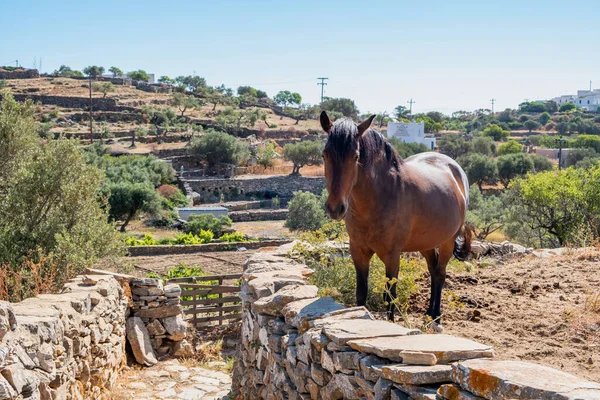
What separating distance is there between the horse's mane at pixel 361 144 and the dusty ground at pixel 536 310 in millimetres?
1299

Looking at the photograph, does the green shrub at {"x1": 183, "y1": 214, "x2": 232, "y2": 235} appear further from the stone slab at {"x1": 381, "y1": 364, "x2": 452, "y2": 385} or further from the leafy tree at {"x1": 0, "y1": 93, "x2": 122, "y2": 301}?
the stone slab at {"x1": 381, "y1": 364, "x2": 452, "y2": 385}

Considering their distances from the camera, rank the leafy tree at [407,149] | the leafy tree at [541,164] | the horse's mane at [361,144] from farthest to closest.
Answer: the leafy tree at [541,164] < the leafy tree at [407,149] < the horse's mane at [361,144]

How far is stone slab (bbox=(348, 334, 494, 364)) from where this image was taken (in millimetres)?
2969

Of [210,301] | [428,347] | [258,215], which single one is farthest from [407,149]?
[428,347]

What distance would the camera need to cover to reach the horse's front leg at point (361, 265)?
5.18 meters

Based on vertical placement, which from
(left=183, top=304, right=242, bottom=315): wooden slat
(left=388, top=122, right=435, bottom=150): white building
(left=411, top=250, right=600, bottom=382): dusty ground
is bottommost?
(left=183, top=304, right=242, bottom=315): wooden slat

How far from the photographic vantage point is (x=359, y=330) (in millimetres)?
3676

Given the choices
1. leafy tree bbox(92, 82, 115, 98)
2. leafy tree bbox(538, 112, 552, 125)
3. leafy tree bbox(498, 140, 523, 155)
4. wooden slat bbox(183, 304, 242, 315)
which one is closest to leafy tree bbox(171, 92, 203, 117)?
leafy tree bbox(92, 82, 115, 98)

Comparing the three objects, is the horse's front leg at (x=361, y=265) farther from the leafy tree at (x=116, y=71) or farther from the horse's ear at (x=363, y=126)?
the leafy tree at (x=116, y=71)

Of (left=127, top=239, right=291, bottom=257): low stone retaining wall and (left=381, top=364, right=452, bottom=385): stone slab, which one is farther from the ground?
(left=381, top=364, right=452, bottom=385): stone slab

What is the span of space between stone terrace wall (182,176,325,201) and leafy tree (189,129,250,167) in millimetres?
4799

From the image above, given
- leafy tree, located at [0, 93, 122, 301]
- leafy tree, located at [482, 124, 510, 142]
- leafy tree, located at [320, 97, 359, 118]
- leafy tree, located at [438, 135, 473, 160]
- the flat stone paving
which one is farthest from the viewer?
leafy tree, located at [320, 97, 359, 118]

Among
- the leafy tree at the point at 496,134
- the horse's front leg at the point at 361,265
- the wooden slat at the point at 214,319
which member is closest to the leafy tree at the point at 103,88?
the leafy tree at the point at 496,134

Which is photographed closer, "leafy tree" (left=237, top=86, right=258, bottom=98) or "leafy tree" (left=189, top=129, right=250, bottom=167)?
"leafy tree" (left=189, top=129, right=250, bottom=167)
